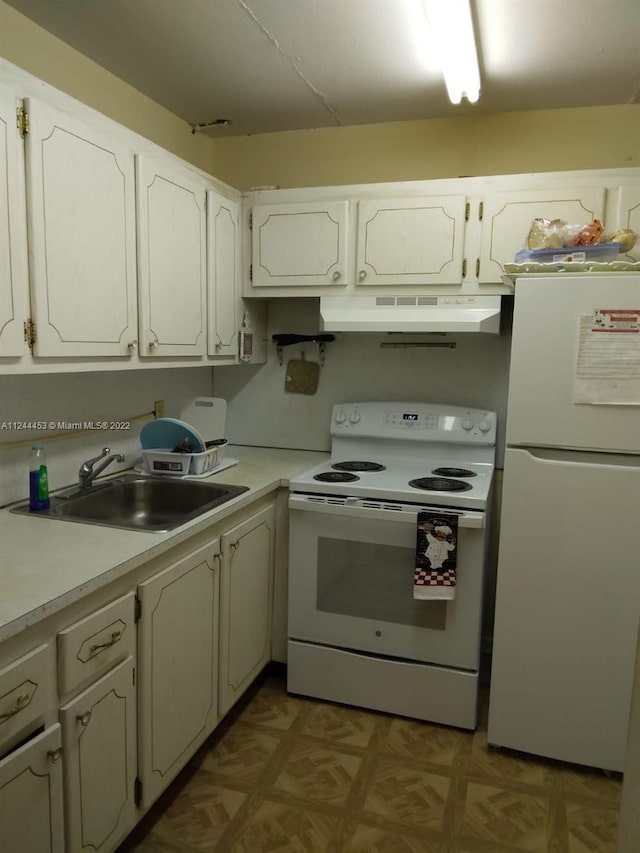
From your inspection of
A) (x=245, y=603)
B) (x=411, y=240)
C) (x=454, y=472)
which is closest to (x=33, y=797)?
(x=245, y=603)

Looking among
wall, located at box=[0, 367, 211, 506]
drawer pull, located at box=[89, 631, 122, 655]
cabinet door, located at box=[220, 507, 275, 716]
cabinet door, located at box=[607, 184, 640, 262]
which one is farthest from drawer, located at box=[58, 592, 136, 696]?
cabinet door, located at box=[607, 184, 640, 262]

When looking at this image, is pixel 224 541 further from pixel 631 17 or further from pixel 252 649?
pixel 631 17

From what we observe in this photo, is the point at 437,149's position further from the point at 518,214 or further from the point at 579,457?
the point at 579,457

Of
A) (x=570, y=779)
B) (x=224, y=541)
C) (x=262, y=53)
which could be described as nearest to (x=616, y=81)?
(x=262, y=53)

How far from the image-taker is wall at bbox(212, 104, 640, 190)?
8.05ft

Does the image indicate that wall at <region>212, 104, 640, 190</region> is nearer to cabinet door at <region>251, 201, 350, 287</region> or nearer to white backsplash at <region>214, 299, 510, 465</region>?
cabinet door at <region>251, 201, 350, 287</region>

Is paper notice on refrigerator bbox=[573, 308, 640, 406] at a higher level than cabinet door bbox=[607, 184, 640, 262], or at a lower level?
lower

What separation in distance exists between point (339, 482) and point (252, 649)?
0.75 m

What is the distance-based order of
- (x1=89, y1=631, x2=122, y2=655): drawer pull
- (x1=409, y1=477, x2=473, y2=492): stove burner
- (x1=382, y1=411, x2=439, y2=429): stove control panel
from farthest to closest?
(x1=382, y1=411, x2=439, y2=429): stove control panel
(x1=409, y1=477, x2=473, y2=492): stove burner
(x1=89, y1=631, x2=122, y2=655): drawer pull

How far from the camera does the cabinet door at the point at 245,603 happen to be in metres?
2.06

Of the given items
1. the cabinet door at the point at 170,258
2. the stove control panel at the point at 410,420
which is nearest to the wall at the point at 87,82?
the cabinet door at the point at 170,258

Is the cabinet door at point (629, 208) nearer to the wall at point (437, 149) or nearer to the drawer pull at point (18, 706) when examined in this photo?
the wall at point (437, 149)

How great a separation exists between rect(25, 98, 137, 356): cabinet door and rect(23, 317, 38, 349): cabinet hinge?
0.03 ft

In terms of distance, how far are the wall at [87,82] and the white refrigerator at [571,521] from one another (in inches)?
68.1
